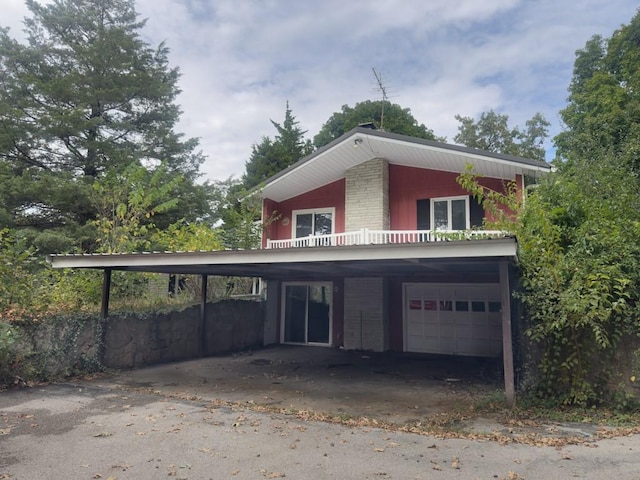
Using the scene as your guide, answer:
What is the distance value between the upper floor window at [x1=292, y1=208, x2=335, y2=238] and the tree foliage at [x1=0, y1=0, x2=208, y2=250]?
21.6 feet

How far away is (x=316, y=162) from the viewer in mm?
13469

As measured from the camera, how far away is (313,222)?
15094 mm

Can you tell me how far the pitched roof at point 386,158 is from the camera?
1148 centimetres

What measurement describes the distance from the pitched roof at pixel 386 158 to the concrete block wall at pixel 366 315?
3.75 m

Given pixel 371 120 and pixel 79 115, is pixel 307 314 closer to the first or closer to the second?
pixel 79 115

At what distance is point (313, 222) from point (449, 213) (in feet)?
15.3

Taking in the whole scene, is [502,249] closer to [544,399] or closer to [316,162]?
[544,399]

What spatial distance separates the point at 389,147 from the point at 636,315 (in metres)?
7.72

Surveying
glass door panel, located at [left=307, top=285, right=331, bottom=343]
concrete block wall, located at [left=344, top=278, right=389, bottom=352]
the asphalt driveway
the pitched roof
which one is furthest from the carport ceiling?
glass door panel, located at [left=307, top=285, right=331, bottom=343]

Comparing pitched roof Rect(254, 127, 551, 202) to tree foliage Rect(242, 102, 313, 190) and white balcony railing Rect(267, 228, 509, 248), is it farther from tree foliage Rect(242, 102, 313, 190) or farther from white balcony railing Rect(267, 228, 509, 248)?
tree foliage Rect(242, 102, 313, 190)

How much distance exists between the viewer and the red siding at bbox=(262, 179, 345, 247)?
1457 centimetres

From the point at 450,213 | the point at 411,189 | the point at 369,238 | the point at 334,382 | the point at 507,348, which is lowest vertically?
the point at 334,382

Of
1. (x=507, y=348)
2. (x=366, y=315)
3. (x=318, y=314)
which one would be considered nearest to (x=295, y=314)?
(x=318, y=314)

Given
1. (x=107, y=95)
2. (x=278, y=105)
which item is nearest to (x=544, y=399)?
(x=107, y=95)
